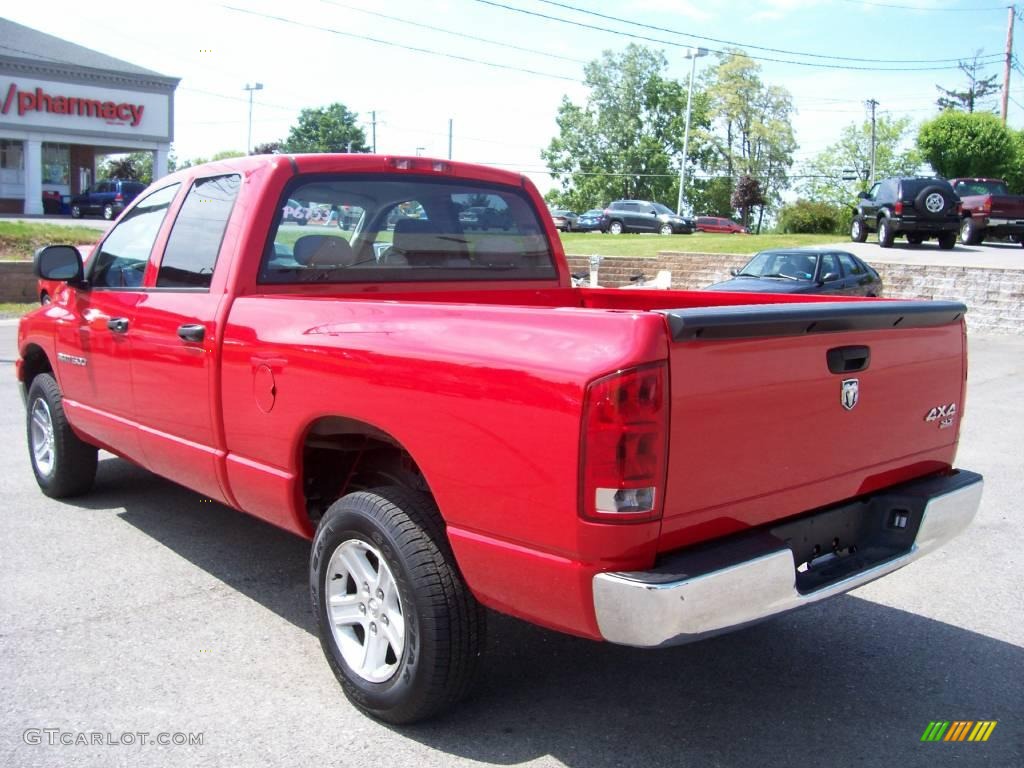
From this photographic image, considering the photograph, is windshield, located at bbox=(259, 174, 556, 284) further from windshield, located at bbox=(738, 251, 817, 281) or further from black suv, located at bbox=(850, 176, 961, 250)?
black suv, located at bbox=(850, 176, 961, 250)

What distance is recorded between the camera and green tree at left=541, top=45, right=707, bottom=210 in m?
80.2

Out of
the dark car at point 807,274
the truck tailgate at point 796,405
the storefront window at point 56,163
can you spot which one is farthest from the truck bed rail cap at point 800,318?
the storefront window at point 56,163

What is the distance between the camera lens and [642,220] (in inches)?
1927

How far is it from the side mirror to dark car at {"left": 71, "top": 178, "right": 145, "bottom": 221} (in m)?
38.0

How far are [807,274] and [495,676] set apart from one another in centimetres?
1453

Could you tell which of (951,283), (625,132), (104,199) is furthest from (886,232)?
(625,132)

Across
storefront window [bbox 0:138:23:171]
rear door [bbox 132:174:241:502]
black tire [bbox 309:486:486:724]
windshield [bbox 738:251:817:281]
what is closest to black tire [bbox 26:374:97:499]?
rear door [bbox 132:174:241:502]

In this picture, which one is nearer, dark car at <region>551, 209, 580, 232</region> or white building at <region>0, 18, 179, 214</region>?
white building at <region>0, 18, 179, 214</region>

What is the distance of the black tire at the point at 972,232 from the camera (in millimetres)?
28172

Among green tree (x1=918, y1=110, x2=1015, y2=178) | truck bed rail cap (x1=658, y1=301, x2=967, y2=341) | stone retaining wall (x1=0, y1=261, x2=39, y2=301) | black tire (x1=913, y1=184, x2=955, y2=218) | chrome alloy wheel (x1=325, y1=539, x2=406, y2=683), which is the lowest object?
chrome alloy wheel (x1=325, y1=539, x2=406, y2=683)

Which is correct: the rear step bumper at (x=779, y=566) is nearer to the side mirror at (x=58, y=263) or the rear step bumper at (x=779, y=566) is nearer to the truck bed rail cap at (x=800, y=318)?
the truck bed rail cap at (x=800, y=318)

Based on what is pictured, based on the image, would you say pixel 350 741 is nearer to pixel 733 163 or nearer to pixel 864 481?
pixel 864 481

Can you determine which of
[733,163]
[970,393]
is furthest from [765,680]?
[733,163]

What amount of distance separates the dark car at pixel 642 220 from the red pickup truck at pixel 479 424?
4447 cm
